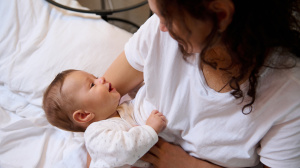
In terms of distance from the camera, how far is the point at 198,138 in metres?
0.69

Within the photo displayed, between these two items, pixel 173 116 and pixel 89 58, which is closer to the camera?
pixel 173 116

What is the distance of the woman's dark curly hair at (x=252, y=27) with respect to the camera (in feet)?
1.43

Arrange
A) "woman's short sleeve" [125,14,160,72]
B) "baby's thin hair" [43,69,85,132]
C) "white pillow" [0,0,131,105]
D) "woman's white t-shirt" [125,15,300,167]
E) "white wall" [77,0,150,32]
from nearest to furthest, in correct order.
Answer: "woman's white t-shirt" [125,15,300,167], "woman's short sleeve" [125,14,160,72], "baby's thin hair" [43,69,85,132], "white pillow" [0,0,131,105], "white wall" [77,0,150,32]

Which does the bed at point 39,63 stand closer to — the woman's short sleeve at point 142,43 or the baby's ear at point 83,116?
the baby's ear at point 83,116

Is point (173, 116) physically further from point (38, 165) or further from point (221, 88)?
point (38, 165)

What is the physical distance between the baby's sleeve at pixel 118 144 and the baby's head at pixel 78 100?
0.37 ft

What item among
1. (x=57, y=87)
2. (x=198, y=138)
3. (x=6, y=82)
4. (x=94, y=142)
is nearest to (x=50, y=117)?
(x=57, y=87)

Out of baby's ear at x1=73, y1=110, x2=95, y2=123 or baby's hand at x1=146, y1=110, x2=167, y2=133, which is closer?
baby's hand at x1=146, y1=110, x2=167, y2=133

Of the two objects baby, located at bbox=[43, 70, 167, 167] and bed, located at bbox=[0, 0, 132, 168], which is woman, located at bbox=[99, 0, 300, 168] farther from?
bed, located at bbox=[0, 0, 132, 168]

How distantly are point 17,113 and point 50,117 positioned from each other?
0.99 ft

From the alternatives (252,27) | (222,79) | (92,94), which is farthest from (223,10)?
(92,94)

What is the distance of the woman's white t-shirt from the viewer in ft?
1.78

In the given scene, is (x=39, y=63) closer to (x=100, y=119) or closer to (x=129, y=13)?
(x=100, y=119)

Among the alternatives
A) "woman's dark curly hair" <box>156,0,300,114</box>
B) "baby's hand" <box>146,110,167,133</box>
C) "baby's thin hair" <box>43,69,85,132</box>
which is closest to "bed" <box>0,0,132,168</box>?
"baby's thin hair" <box>43,69,85,132</box>
